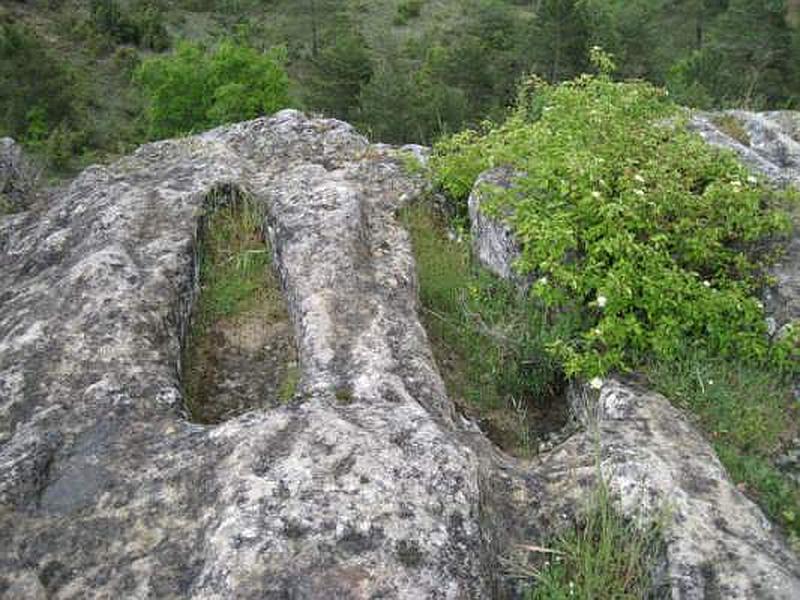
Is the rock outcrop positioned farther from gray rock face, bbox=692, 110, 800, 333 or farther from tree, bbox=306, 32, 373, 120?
tree, bbox=306, 32, 373, 120

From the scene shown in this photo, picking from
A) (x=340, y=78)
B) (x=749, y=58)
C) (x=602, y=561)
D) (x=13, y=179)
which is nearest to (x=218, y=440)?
(x=602, y=561)

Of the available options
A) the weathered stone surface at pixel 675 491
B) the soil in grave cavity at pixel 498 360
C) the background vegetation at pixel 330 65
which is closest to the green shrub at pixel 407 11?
the background vegetation at pixel 330 65

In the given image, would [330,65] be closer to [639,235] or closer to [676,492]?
[639,235]

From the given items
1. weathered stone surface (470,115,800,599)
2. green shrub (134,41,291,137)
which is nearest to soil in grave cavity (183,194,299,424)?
weathered stone surface (470,115,800,599)

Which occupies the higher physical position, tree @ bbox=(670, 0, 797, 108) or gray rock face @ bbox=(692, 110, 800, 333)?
gray rock face @ bbox=(692, 110, 800, 333)

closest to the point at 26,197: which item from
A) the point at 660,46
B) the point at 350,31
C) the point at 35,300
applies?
the point at 35,300

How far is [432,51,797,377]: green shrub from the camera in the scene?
5.44 m

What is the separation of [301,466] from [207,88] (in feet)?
123

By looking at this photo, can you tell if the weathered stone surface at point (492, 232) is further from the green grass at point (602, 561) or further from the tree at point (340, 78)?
the tree at point (340, 78)

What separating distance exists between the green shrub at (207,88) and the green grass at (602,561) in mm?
34681

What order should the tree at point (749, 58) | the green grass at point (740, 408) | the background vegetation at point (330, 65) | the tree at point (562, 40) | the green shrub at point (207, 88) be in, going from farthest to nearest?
the tree at point (562, 40) → the tree at point (749, 58) → the background vegetation at point (330, 65) → the green shrub at point (207, 88) → the green grass at point (740, 408)

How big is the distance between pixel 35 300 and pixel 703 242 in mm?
5514

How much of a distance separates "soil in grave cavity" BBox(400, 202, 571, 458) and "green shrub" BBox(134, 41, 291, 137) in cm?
3187

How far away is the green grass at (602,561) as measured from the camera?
386 centimetres
